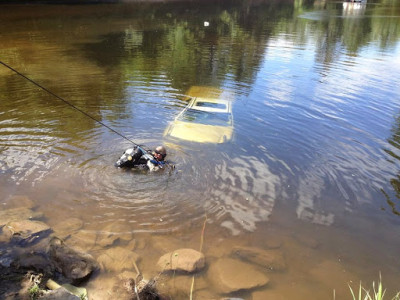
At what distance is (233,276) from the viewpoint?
5105 mm

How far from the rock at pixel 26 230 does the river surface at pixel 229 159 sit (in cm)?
27

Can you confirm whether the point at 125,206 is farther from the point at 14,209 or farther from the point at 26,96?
the point at 26,96

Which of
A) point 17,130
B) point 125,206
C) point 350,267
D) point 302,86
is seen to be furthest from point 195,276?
point 302,86

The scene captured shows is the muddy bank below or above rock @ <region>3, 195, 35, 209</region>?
below

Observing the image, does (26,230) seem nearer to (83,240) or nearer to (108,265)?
(83,240)

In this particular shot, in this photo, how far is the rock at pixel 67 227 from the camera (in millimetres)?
5678

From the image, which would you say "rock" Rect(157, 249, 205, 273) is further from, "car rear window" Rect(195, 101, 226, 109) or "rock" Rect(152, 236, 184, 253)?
"car rear window" Rect(195, 101, 226, 109)

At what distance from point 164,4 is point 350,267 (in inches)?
1628

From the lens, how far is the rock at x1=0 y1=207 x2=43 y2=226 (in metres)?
5.73

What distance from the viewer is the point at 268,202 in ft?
22.3

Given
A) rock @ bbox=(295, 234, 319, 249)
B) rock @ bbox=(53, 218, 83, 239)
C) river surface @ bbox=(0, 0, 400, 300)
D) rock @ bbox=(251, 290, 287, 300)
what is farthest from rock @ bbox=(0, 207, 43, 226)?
rock @ bbox=(295, 234, 319, 249)

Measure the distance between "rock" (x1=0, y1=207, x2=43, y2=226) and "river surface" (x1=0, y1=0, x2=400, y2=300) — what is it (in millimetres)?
313

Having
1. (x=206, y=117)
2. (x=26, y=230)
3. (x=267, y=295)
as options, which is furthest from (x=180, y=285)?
(x=206, y=117)

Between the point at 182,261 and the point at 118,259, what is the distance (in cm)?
99
